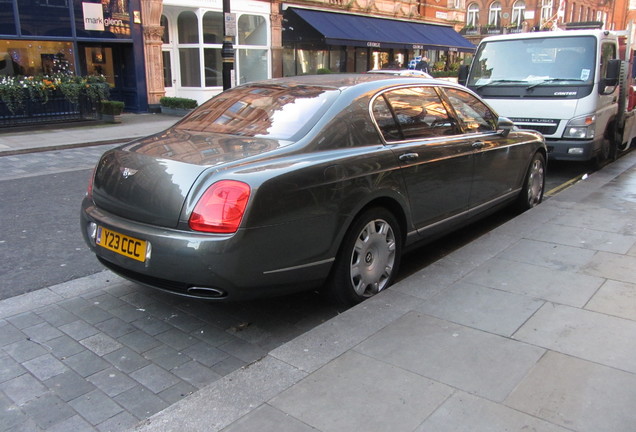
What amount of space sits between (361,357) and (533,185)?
171 inches

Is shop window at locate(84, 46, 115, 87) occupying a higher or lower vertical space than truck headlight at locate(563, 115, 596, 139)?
higher

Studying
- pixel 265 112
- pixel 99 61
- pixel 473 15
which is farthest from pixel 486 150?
pixel 473 15

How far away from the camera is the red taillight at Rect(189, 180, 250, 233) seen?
3119 millimetres

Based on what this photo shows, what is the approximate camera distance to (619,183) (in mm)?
7715

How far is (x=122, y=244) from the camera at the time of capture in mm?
3492

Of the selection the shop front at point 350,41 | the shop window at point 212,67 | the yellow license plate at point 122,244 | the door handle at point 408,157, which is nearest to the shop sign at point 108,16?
the shop window at point 212,67

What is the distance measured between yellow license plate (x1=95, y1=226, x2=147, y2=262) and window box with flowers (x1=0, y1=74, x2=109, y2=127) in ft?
41.4

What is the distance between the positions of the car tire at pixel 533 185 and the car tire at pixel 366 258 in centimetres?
268

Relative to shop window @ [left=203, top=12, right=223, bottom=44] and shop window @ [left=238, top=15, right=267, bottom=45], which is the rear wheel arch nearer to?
shop window @ [left=203, top=12, right=223, bottom=44]

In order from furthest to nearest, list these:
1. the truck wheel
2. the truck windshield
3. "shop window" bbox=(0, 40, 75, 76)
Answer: "shop window" bbox=(0, 40, 75, 76)
the truck wheel
the truck windshield

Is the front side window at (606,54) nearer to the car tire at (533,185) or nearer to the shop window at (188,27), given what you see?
the car tire at (533,185)

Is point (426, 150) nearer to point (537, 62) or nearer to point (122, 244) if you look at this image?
point (122, 244)

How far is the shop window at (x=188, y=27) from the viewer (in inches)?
796

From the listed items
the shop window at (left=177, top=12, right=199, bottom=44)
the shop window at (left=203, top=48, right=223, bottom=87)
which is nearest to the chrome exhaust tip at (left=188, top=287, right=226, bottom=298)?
the shop window at (left=203, top=48, right=223, bottom=87)
